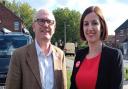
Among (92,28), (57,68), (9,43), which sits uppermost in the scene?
(92,28)

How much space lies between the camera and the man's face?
5434mm

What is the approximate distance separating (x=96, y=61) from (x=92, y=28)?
380 mm

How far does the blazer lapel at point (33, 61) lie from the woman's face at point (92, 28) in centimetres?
76

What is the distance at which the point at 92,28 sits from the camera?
5062mm

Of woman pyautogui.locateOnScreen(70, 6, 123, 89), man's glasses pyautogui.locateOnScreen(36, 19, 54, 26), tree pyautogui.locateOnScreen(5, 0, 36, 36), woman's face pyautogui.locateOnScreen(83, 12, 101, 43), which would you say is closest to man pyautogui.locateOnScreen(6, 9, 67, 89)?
man's glasses pyautogui.locateOnScreen(36, 19, 54, 26)

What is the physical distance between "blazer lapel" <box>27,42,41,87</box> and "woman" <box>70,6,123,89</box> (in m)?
0.47

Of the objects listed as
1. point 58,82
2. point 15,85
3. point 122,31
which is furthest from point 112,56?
point 122,31

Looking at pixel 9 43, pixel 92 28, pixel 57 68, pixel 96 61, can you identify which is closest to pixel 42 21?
pixel 57 68

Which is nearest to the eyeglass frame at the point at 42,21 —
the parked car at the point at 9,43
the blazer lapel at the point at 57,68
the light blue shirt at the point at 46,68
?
the light blue shirt at the point at 46,68

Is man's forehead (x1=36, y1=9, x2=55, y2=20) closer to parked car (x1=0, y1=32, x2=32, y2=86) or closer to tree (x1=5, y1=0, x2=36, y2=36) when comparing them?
parked car (x1=0, y1=32, x2=32, y2=86)

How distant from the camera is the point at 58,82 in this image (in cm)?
548

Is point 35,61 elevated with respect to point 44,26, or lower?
lower

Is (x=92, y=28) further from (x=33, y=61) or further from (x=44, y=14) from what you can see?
(x=33, y=61)

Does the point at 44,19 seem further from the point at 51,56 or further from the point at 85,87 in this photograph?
the point at 85,87
